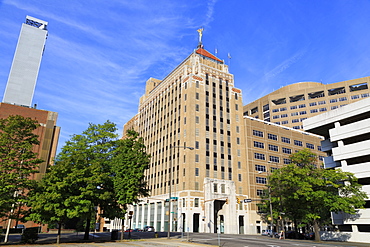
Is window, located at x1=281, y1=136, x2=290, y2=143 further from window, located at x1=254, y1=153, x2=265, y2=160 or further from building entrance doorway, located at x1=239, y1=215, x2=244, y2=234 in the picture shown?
building entrance doorway, located at x1=239, y1=215, x2=244, y2=234

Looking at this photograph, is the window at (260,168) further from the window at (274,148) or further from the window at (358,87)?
the window at (358,87)

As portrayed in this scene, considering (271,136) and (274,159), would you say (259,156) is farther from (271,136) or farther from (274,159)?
(271,136)

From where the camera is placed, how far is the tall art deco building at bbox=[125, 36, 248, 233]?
222ft

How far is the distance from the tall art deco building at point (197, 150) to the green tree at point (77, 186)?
101 feet

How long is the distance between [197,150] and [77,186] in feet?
138

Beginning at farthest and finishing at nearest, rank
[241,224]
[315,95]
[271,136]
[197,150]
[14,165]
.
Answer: [315,95] < [271,136] < [241,224] < [197,150] < [14,165]

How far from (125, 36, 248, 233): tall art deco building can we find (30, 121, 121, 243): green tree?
30804 millimetres

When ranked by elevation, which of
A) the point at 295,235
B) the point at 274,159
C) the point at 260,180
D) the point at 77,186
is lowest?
the point at 295,235

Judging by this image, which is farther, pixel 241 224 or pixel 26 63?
pixel 26 63

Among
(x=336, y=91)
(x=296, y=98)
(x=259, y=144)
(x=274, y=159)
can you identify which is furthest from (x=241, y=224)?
(x=336, y=91)

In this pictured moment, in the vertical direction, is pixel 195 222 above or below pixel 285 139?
below

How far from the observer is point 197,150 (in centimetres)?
7119

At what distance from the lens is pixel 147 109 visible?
99.1 m

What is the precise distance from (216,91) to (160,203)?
3553cm
